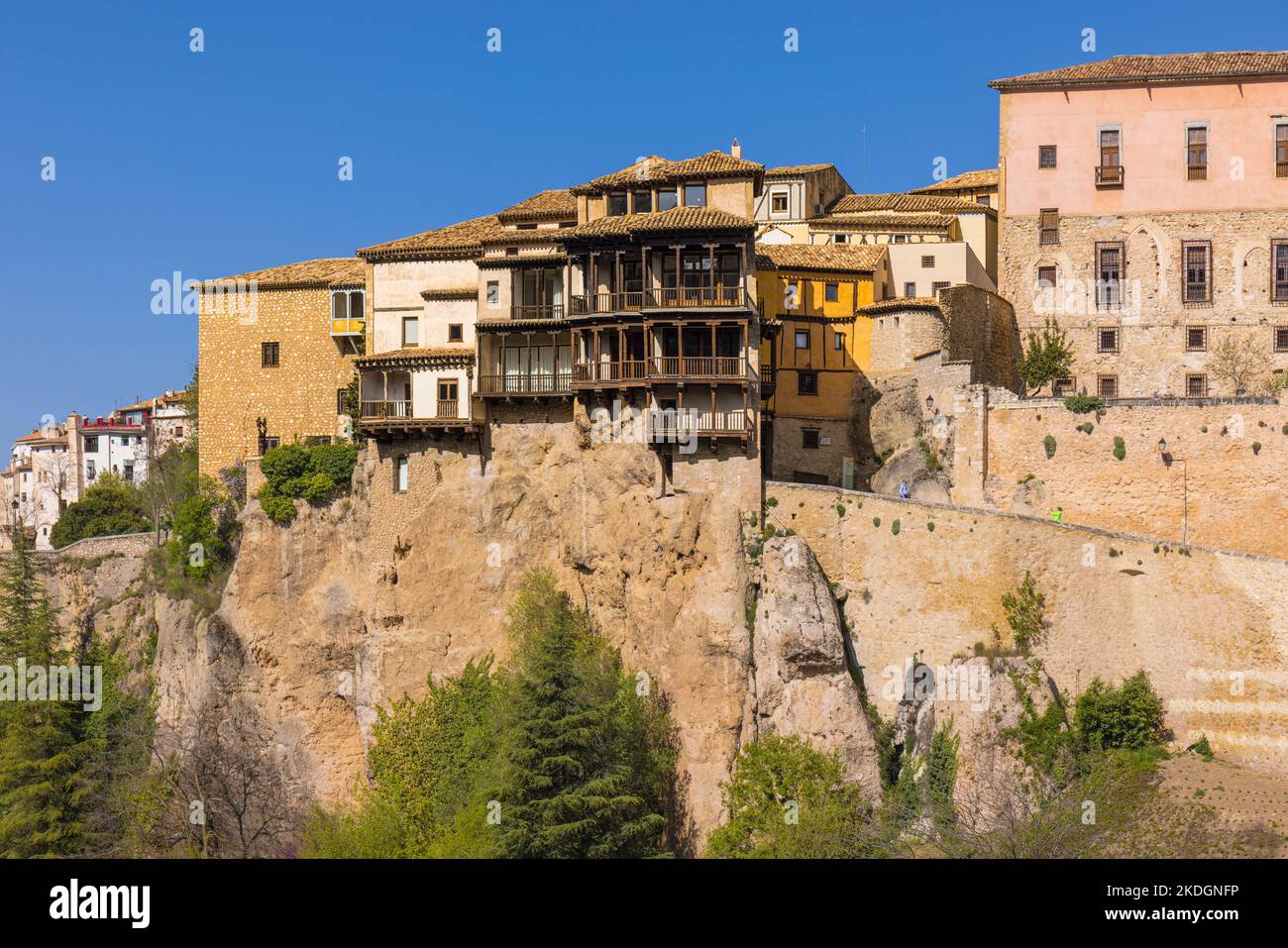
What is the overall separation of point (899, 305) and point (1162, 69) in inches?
585

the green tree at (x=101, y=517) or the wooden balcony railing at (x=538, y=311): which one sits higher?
the wooden balcony railing at (x=538, y=311)

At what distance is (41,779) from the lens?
5181cm

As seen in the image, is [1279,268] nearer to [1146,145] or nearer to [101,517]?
[1146,145]

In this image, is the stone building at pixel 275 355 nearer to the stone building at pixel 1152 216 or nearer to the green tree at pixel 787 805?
the green tree at pixel 787 805

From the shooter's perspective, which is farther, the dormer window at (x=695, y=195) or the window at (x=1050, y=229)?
the window at (x=1050, y=229)

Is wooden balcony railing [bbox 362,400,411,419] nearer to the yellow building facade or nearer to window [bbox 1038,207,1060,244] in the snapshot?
the yellow building facade

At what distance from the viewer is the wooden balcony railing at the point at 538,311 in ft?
158

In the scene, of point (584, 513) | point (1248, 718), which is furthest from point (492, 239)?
point (1248, 718)

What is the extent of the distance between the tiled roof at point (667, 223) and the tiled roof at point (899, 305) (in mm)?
8684

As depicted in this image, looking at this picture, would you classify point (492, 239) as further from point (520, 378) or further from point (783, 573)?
point (783, 573)


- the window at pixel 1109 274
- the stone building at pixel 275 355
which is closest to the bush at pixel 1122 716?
the window at pixel 1109 274

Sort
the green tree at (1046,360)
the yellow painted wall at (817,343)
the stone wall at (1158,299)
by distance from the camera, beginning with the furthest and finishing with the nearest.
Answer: the stone wall at (1158,299), the green tree at (1046,360), the yellow painted wall at (817,343)
